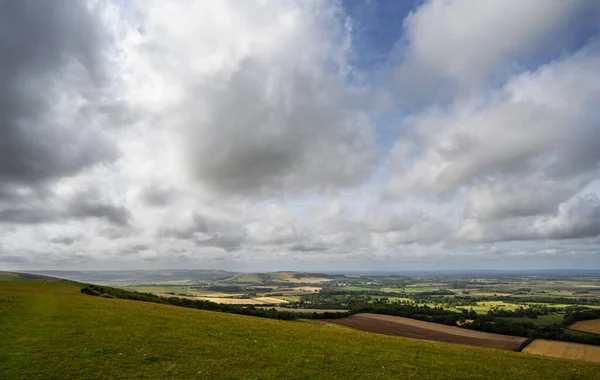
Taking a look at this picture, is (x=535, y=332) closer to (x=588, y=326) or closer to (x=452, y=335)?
(x=588, y=326)

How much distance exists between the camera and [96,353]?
2630 centimetres

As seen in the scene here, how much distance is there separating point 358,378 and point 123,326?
1063 inches

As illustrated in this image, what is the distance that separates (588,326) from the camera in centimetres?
Answer: 10556

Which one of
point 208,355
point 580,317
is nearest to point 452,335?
point 580,317

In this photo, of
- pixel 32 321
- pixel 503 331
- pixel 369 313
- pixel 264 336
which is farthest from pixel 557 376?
pixel 369 313

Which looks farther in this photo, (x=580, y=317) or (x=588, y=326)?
(x=580, y=317)

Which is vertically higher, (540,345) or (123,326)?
(123,326)

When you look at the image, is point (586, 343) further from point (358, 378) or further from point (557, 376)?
point (358, 378)

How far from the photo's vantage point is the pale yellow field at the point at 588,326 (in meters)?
98.1

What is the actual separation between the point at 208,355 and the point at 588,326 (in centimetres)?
13124

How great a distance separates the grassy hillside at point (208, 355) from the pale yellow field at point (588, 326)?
294 feet

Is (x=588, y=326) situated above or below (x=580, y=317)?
above

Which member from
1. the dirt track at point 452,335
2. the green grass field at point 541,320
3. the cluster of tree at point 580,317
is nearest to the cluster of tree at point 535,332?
the dirt track at point 452,335

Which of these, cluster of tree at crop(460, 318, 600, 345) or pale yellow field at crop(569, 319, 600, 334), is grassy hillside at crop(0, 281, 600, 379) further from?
pale yellow field at crop(569, 319, 600, 334)
